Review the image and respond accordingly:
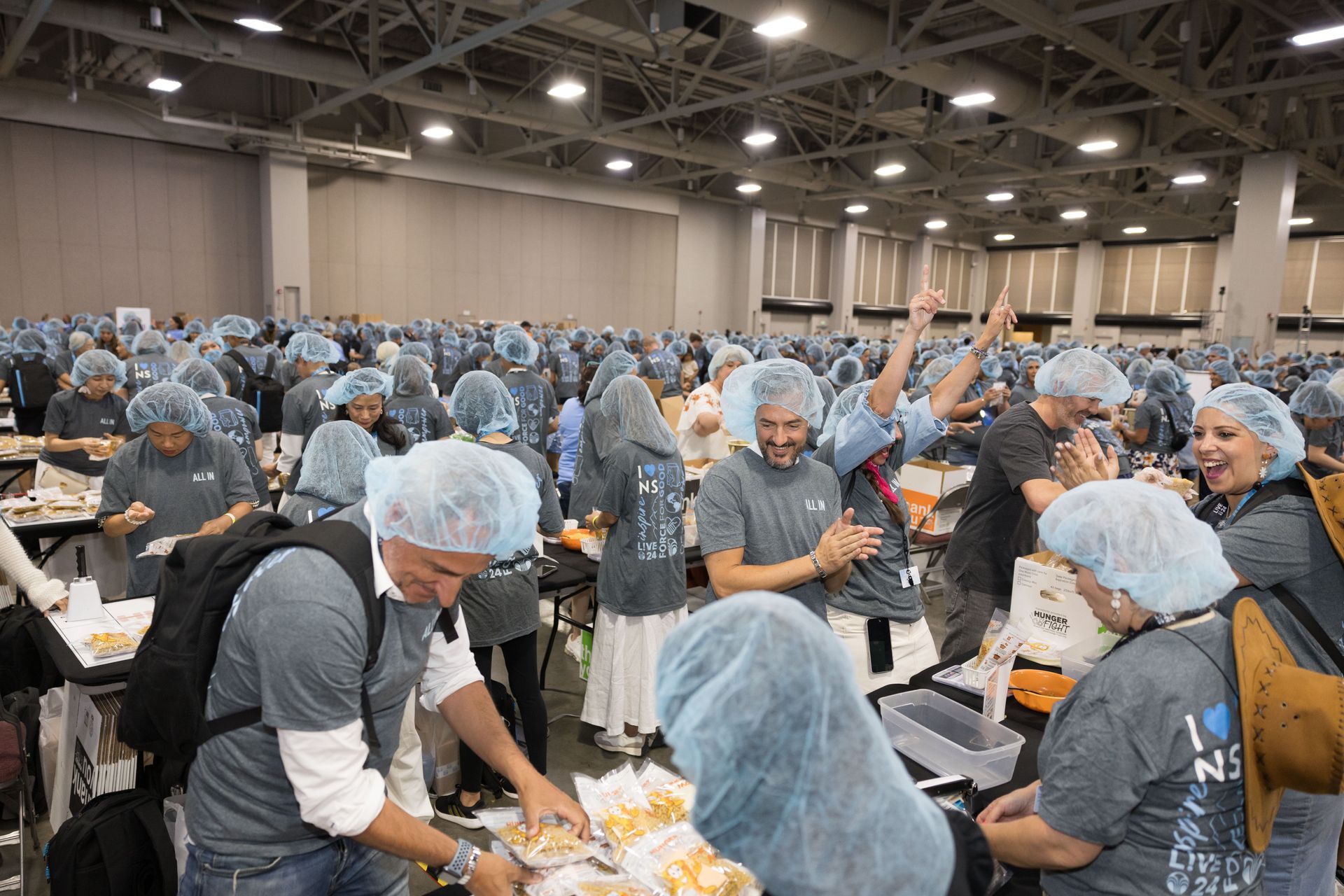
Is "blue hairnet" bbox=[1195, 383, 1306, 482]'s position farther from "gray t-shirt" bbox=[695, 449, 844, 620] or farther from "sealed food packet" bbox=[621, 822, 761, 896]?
"sealed food packet" bbox=[621, 822, 761, 896]

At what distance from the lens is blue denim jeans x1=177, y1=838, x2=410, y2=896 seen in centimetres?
166

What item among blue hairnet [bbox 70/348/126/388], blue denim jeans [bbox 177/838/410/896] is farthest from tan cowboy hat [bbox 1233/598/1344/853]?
blue hairnet [bbox 70/348/126/388]

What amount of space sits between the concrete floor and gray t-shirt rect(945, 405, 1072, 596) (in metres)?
Answer: 1.80

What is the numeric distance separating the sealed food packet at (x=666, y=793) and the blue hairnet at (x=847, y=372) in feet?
23.6

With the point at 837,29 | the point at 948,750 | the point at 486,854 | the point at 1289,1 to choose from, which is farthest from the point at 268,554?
the point at 1289,1

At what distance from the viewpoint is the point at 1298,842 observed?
2010mm

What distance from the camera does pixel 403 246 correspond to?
69.8 ft

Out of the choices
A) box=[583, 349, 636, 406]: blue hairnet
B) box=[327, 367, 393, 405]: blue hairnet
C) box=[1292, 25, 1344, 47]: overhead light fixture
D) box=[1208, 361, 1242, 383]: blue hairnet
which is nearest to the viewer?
box=[327, 367, 393, 405]: blue hairnet

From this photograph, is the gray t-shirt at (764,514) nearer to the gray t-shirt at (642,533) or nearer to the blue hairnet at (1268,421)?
the gray t-shirt at (642,533)

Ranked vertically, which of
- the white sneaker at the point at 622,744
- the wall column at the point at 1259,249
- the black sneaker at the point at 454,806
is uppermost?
the wall column at the point at 1259,249

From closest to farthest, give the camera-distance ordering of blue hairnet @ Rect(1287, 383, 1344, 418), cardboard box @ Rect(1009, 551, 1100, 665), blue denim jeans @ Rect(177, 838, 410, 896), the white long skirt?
blue denim jeans @ Rect(177, 838, 410, 896) < cardboard box @ Rect(1009, 551, 1100, 665) < the white long skirt < blue hairnet @ Rect(1287, 383, 1344, 418)

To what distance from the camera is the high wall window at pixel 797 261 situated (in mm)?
29406

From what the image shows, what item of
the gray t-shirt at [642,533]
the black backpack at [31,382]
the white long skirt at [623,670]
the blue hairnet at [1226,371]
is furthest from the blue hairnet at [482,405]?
the blue hairnet at [1226,371]

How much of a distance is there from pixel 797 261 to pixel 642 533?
27817mm
